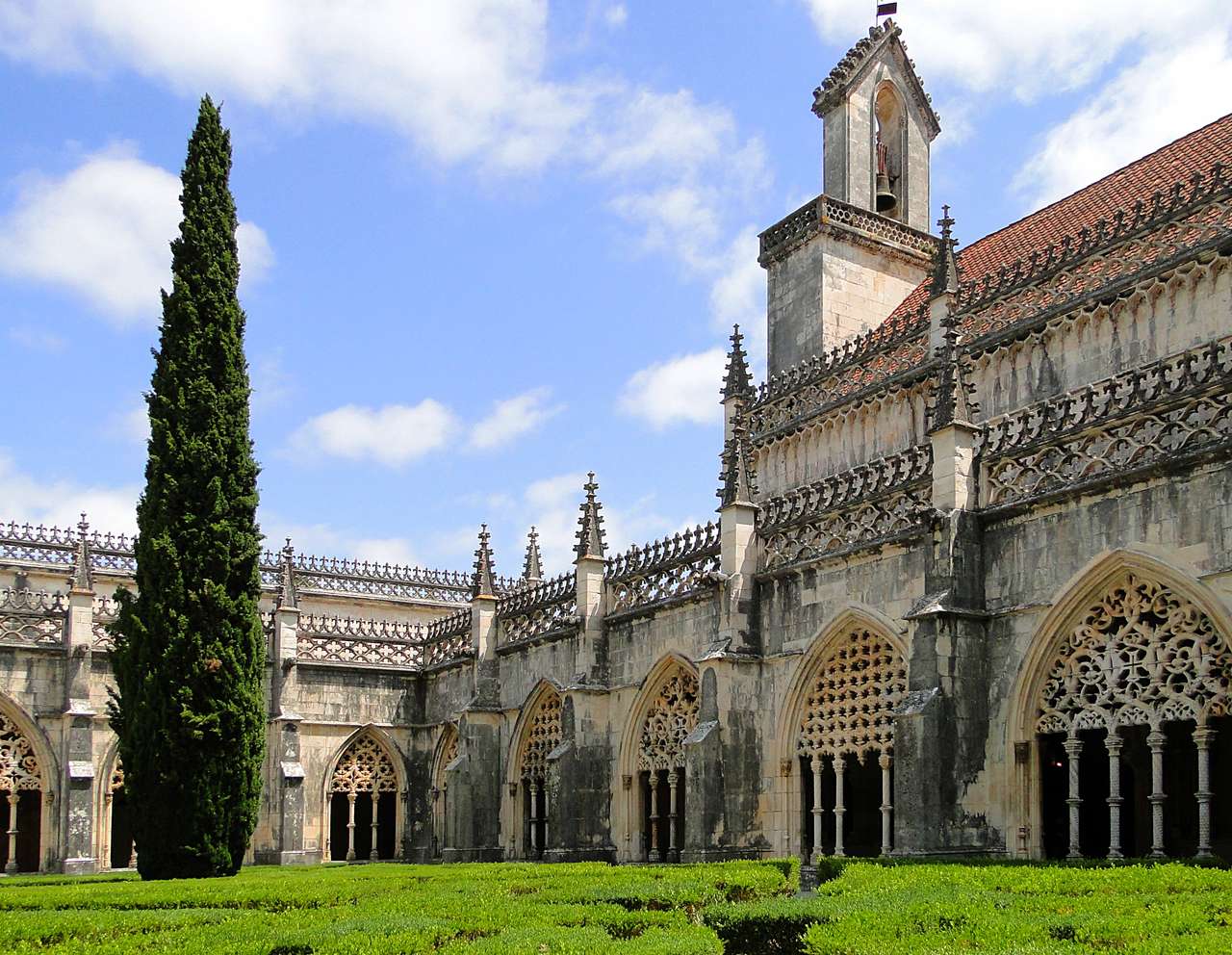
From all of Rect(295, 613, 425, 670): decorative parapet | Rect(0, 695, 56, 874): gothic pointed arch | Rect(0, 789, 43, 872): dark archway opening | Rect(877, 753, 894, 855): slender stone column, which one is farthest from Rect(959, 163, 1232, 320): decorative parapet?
Rect(0, 789, 43, 872): dark archway opening

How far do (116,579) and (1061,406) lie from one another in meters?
25.6

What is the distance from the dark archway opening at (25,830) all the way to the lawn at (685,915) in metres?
16.3

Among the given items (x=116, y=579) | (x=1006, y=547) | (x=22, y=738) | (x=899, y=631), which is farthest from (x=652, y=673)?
(x=116, y=579)

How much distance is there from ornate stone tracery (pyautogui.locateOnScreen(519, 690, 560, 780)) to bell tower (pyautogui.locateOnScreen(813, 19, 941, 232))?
11.4 meters

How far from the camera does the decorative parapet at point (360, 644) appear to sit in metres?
30.2

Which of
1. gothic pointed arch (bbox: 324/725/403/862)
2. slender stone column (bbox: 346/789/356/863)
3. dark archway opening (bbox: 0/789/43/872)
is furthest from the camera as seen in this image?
gothic pointed arch (bbox: 324/725/403/862)

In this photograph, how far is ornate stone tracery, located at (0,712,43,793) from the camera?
27.0 metres

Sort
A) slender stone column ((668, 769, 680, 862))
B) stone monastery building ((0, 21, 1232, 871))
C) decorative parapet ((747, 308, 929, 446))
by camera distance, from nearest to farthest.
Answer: stone monastery building ((0, 21, 1232, 871))
slender stone column ((668, 769, 680, 862))
decorative parapet ((747, 308, 929, 446))

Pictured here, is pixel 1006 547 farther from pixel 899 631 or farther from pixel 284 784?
pixel 284 784

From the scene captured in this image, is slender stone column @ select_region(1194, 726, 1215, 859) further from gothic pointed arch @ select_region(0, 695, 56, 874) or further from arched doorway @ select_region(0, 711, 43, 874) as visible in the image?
arched doorway @ select_region(0, 711, 43, 874)

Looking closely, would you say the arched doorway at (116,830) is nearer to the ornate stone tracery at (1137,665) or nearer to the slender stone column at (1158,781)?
the ornate stone tracery at (1137,665)

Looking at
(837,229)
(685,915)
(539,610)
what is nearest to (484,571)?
(539,610)

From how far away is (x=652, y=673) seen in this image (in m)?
22.8

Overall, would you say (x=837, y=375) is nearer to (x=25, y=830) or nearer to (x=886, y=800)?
(x=886, y=800)
